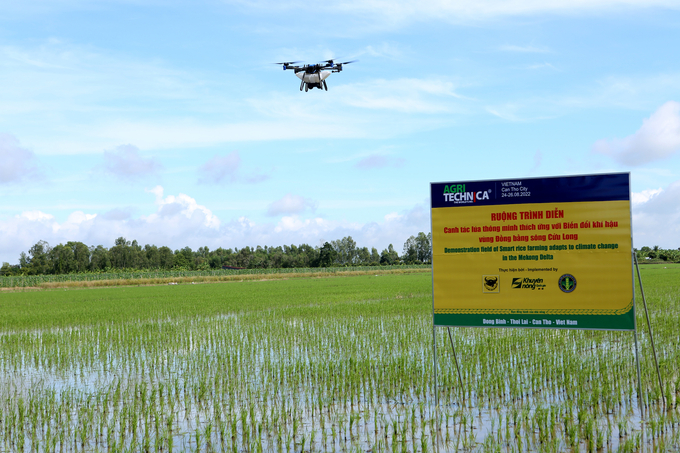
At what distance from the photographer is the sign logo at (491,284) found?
732cm

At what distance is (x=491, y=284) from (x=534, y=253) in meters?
0.72

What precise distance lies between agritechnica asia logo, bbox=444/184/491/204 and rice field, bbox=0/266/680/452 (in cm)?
270

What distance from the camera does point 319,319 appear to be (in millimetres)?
17594

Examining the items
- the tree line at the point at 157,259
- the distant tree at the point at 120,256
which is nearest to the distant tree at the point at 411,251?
the tree line at the point at 157,259

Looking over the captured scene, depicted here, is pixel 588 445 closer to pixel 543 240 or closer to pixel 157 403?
pixel 543 240

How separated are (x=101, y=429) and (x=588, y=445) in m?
5.42

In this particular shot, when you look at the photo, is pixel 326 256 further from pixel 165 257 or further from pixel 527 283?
pixel 527 283

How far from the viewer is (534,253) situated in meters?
7.17

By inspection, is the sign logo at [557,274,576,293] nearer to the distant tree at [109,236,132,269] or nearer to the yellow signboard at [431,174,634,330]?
the yellow signboard at [431,174,634,330]

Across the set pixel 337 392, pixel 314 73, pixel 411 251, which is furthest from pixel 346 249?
pixel 337 392

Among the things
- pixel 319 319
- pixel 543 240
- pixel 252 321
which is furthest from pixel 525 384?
pixel 252 321

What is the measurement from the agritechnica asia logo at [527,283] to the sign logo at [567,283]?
0.77 ft

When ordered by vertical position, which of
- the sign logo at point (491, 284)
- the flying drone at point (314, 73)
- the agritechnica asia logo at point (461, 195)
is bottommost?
the sign logo at point (491, 284)

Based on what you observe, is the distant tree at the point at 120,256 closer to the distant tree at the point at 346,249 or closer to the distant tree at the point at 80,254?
the distant tree at the point at 80,254
